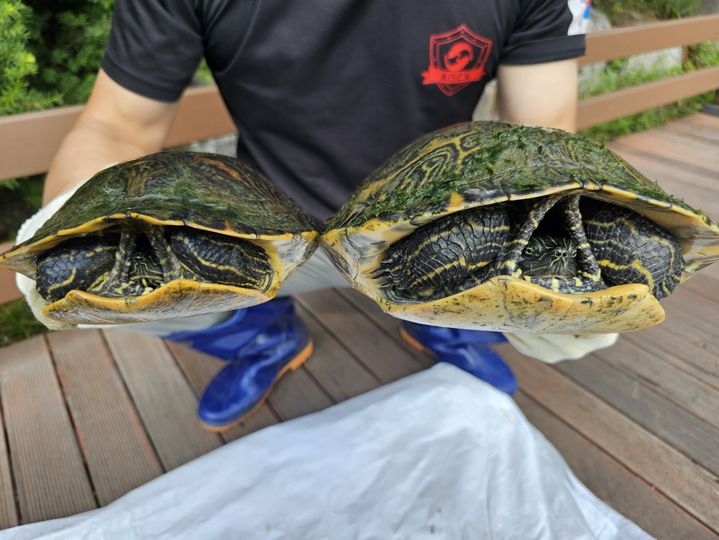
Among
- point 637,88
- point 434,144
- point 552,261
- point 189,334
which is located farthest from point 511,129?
point 637,88

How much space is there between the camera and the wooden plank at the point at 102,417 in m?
1.86

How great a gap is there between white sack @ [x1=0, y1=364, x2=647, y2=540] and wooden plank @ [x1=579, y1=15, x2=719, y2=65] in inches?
125

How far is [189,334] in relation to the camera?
1.99 m

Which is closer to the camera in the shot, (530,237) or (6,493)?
(530,237)

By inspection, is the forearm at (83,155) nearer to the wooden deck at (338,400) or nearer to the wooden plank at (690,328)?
the wooden deck at (338,400)

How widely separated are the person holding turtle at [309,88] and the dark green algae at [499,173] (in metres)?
0.74

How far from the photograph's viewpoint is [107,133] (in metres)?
1.83

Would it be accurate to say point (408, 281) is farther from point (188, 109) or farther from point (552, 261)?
point (188, 109)

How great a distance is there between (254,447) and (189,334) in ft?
1.78

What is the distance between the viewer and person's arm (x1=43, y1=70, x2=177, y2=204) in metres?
1.65

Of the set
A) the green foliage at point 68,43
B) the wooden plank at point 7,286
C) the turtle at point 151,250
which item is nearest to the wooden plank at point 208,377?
the wooden plank at point 7,286

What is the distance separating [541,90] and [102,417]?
7.39 feet

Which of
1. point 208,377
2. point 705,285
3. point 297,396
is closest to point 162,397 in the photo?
point 208,377

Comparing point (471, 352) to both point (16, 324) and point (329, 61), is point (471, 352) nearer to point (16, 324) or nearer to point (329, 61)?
point (329, 61)
